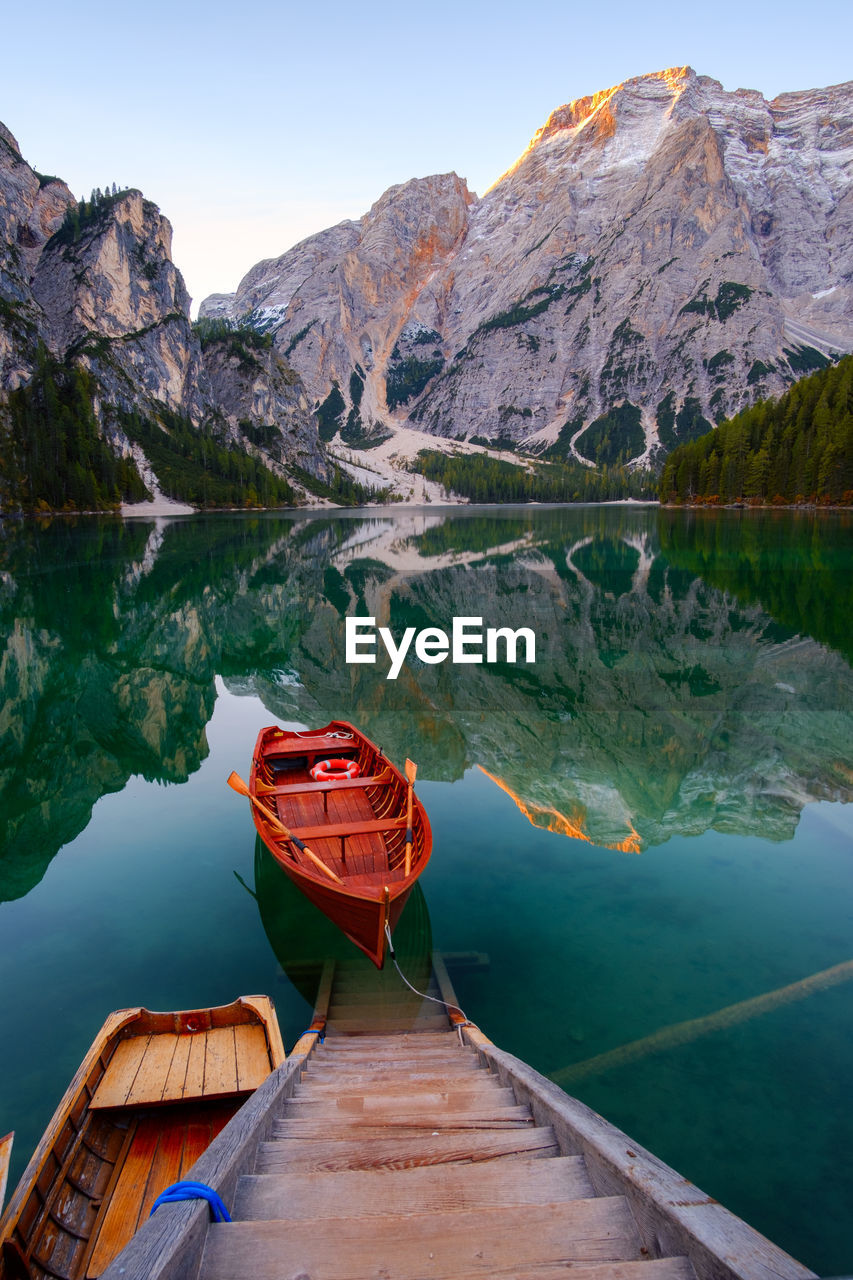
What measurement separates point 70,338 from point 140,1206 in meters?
203

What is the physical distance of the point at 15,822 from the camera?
13.7 meters

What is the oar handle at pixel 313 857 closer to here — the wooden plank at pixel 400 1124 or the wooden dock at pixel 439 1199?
the wooden dock at pixel 439 1199

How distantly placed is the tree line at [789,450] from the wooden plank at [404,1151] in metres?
104

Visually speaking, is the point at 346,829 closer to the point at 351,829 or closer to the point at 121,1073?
the point at 351,829

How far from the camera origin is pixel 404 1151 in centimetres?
438

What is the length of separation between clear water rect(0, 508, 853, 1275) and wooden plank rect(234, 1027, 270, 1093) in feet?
3.41

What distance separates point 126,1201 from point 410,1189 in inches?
115

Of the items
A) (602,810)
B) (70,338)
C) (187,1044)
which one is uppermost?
(70,338)

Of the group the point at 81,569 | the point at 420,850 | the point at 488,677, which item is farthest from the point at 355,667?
the point at 81,569

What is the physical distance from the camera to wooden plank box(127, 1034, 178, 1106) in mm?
5961

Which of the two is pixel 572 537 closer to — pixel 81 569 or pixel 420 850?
pixel 81 569

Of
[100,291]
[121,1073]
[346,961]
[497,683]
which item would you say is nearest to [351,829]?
[346,961]

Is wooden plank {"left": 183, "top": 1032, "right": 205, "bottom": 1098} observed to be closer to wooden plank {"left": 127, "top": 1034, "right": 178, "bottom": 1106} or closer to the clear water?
wooden plank {"left": 127, "top": 1034, "right": 178, "bottom": 1106}

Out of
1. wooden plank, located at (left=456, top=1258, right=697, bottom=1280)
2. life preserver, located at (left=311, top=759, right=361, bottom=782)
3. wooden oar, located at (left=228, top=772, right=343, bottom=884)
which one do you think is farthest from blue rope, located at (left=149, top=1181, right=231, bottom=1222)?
life preserver, located at (left=311, top=759, right=361, bottom=782)
